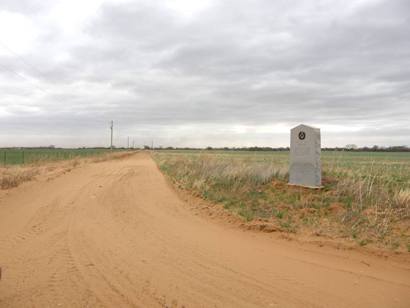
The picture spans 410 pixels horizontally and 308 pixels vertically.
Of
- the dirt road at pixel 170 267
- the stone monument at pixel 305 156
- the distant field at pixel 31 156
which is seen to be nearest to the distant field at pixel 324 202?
the stone monument at pixel 305 156

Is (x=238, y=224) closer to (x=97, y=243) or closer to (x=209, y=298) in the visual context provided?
(x=97, y=243)

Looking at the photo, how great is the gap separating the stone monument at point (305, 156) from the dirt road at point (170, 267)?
3.65 m

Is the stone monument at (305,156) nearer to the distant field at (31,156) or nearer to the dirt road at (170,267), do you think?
the dirt road at (170,267)

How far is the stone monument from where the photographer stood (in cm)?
1196

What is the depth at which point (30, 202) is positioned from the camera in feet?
41.8

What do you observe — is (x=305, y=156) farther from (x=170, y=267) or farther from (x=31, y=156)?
(x=31, y=156)

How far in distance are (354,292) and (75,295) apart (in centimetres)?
356

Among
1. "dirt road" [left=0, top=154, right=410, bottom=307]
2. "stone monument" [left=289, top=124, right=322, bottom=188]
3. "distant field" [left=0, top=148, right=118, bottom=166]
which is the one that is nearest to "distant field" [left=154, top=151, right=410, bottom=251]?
"stone monument" [left=289, top=124, right=322, bottom=188]

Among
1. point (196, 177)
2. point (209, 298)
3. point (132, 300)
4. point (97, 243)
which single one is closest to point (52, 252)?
point (97, 243)

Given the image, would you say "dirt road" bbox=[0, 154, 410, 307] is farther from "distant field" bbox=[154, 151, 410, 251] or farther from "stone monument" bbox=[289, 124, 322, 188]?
"stone monument" bbox=[289, 124, 322, 188]

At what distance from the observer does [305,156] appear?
39.7ft

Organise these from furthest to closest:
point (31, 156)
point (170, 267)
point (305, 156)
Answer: point (31, 156) < point (305, 156) < point (170, 267)

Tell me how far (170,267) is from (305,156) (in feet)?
23.2

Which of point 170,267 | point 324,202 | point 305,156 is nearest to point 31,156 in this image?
point 305,156
